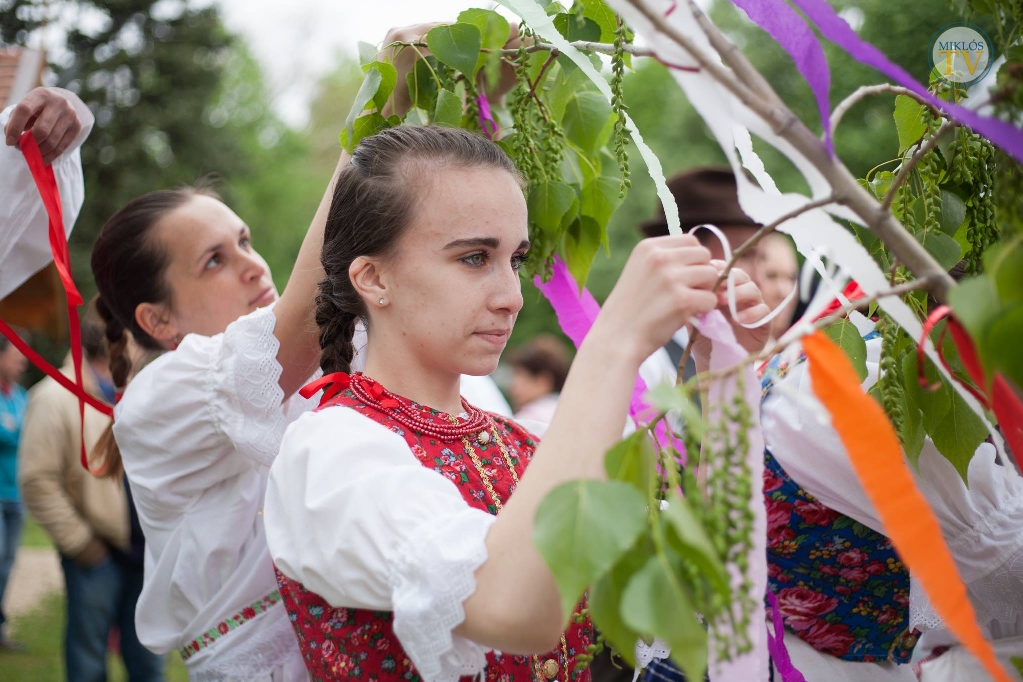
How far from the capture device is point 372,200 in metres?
1.59

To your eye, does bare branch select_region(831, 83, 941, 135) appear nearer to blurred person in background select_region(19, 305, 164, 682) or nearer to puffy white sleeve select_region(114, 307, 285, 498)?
puffy white sleeve select_region(114, 307, 285, 498)

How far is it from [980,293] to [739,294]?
42 cm

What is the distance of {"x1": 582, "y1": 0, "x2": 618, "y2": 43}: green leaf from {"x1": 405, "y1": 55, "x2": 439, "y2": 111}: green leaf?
0.31 m

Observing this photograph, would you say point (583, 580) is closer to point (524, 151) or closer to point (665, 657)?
point (524, 151)

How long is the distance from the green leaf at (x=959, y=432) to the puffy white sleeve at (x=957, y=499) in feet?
0.77

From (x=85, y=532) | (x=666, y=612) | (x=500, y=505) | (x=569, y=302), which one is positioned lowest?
(x=666, y=612)

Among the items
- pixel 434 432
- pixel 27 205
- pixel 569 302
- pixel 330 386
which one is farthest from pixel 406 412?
pixel 27 205

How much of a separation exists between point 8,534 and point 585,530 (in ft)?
19.1

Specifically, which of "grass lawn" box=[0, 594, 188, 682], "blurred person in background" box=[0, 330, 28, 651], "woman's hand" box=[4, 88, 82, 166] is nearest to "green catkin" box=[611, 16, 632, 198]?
"woman's hand" box=[4, 88, 82, 166]

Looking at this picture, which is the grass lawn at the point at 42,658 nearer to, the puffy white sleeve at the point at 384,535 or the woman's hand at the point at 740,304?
the puffy white sleeve at the point at 384,535

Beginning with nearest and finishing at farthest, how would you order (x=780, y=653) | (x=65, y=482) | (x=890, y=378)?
1. (x=890, y=378)
2. (x=780, y=653)
3. (x=65, y=482)

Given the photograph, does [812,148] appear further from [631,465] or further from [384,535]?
[384,535]

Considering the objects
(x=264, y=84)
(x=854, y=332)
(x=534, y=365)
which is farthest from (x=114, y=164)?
(x=854, y=332)

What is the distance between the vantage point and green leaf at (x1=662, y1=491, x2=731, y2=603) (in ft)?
2.84
